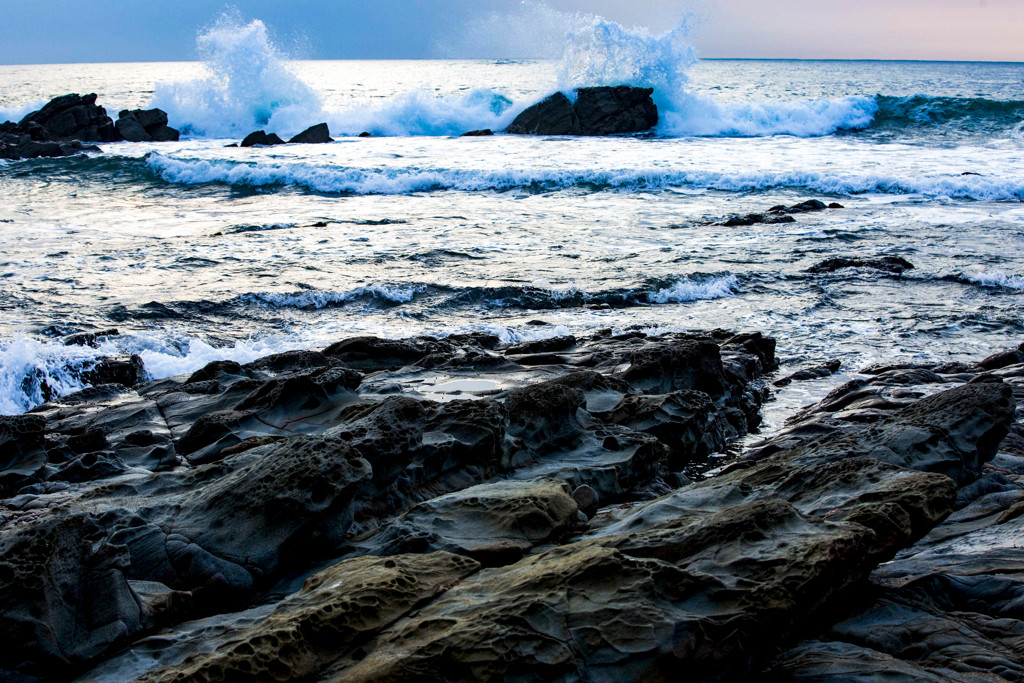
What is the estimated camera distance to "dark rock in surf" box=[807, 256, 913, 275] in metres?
9.57

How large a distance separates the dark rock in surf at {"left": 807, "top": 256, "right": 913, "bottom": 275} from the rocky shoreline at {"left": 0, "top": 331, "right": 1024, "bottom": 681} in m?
5.42

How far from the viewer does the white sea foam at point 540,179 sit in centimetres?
1644

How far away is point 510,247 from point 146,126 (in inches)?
936

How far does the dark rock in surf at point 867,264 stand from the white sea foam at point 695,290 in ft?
4.60

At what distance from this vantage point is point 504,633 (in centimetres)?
192

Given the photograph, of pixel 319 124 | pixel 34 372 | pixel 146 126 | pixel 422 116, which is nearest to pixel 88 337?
pixel 34 372

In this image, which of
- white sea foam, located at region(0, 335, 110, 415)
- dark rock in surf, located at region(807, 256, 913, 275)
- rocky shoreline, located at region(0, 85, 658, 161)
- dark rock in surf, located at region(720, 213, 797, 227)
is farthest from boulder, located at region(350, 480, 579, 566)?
rocky shoreline, located at region(0, 85, 658, 161)

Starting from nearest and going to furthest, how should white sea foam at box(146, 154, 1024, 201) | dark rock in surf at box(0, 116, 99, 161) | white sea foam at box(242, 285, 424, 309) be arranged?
white sea foam at box(242, 285, 424, 309) < white sea foam at box(146, 154, 1024, 201) < dark rock in surf at box(0, 116, 99, 161)

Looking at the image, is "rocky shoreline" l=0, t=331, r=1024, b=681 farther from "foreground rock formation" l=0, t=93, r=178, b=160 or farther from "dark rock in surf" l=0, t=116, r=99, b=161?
"foreground rock formation" l=0, t=93, r=178, b=160

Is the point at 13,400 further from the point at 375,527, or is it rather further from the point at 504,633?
the point at 504,633

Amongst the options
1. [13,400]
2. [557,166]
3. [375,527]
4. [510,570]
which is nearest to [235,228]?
[13,400]

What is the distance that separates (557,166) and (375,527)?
17.4 m

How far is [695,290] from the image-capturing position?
352 inches

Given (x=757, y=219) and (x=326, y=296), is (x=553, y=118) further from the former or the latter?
(x=326, y=296)
